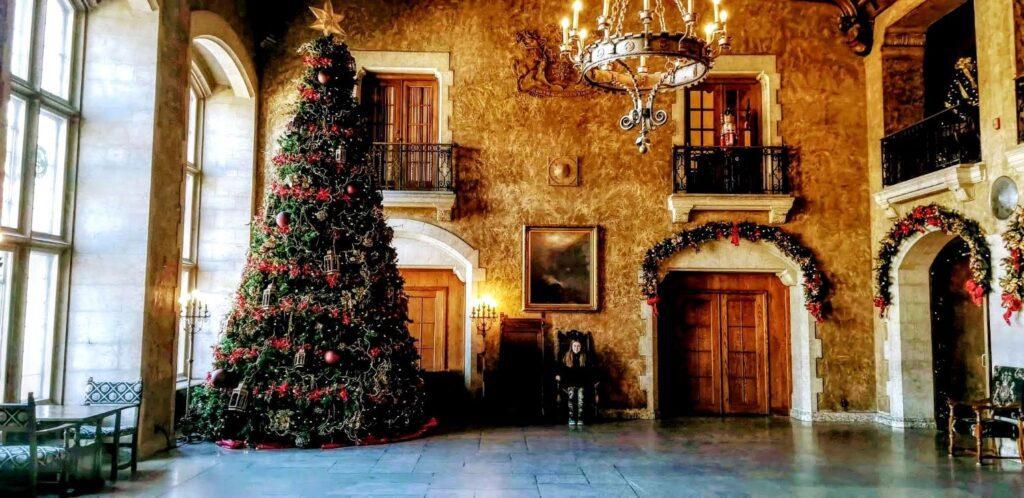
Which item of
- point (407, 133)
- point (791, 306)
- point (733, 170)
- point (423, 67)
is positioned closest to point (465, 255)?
point (407, 133)

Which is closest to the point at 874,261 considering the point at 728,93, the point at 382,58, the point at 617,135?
the point at 728,93

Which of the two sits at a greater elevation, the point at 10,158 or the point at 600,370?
the point at 10,158

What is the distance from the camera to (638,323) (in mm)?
10359

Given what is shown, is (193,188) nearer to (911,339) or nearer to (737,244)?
(737,244)

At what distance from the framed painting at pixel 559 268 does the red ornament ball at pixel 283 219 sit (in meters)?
3.55

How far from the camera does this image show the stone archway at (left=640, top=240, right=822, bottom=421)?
1028 centimetres

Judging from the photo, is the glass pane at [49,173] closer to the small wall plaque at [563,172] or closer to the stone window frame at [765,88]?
the small wall plaque at [563,172]

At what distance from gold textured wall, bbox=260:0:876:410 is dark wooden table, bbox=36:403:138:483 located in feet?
16.3

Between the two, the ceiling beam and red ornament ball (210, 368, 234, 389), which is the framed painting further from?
the ceiling beam

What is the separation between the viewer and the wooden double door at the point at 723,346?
35.2ft

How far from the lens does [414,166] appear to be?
409 inches

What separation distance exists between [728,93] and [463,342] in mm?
5421

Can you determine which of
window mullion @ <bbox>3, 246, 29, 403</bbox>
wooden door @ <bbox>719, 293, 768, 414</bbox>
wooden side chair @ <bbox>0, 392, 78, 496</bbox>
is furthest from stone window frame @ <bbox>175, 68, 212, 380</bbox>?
wooden door @ <bbox>719, 293, 768, 414</bbox>

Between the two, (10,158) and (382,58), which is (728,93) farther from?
(10,158)
